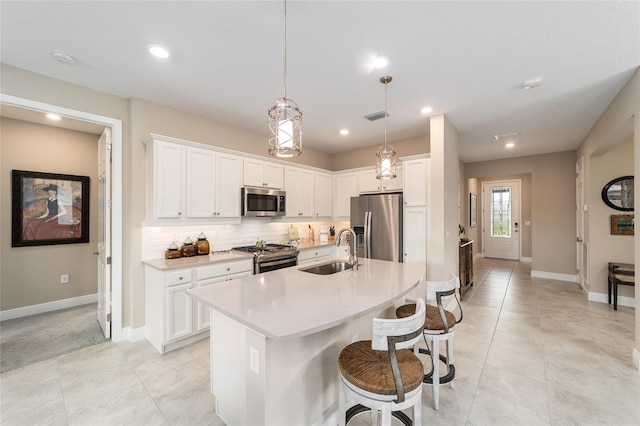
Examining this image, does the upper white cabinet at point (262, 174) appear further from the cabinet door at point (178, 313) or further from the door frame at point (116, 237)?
the cabinet door at point (178, 313)

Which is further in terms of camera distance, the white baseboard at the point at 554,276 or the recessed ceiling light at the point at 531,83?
the white baseboard at the point at 554,276

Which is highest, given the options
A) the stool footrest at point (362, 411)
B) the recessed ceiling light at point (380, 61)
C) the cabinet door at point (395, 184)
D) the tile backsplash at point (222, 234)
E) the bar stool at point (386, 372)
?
the recessed ceiling light at point (380, 61)

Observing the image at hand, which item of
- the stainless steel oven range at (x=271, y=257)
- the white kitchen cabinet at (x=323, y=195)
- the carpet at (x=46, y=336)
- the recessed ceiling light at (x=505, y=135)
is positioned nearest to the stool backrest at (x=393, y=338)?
the stainless steel oven range at (x=271, y=257)

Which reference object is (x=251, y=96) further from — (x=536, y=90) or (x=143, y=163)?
(x=536, y=90)

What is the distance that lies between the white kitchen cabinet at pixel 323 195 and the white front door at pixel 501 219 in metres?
6.00

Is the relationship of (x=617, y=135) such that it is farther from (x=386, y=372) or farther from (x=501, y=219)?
(x=501, y=219)

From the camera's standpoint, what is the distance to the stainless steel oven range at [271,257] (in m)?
3.55

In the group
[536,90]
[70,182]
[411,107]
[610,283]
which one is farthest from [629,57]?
[70,182]

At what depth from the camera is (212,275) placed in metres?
3.15

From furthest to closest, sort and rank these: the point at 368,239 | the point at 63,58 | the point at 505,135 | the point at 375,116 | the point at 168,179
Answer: the point at 505,135 → the point at 368,239 → the point at 375,116 → the point at 168,179 → the point at 63,58

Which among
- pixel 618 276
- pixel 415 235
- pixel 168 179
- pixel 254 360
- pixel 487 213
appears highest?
→ pixel 168 179

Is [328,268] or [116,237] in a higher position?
[116,237]

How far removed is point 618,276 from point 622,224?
2.84ft

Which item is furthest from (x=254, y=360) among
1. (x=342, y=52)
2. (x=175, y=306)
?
(x=342, y=52)
